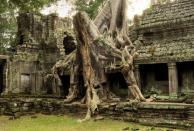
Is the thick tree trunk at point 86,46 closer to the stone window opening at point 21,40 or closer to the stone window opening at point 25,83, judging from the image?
the stone window opening at point 25,83

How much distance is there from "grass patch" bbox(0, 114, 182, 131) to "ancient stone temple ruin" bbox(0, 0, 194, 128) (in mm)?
594

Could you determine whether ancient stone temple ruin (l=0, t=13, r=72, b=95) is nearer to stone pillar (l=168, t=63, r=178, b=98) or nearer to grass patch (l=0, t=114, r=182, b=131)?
grass patch (l=0, t=114, r=182, b=131)

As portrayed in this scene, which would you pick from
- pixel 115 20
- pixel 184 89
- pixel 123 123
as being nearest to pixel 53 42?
pixel 115 20

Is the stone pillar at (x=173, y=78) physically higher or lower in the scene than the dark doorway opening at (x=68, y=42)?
lower

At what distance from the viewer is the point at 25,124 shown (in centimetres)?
1246

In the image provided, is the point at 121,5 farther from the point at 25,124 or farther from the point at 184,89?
the point at 25,124

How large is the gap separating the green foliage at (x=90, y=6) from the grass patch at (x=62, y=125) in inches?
718

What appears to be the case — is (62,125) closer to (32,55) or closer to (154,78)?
(154,78)

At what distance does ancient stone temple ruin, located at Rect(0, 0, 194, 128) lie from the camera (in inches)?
475

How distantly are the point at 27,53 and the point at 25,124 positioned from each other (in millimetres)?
11537

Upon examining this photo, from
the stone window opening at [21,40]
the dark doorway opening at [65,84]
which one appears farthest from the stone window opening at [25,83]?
the dark doorway opening at [65,84]

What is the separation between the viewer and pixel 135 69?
17.5 m

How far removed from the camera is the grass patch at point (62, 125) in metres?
10.9

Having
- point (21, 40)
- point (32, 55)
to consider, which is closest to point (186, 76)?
point (32, 55)
